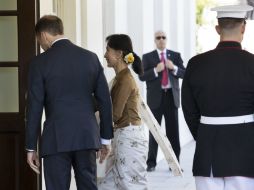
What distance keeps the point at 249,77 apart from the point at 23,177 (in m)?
2.74

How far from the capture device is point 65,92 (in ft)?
18.0

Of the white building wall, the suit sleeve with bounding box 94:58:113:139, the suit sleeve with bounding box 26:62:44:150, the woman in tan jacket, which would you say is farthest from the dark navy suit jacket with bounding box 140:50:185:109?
the suit sleeve with bounding box 26:62:44:150

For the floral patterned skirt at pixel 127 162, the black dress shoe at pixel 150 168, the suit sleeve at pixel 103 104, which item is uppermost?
the suit sleeve at pixel 103 104

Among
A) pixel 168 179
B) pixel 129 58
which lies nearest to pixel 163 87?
pixel 168 179

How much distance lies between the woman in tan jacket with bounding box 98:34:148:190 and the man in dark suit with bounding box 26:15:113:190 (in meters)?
0.96

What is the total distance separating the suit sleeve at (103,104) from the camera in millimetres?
5684

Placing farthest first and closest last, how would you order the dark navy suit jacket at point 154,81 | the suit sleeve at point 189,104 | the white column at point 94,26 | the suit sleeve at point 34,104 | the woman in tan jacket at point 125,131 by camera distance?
the dark navy suit jacket at point 154,81
the white column at point 94,26
the woman in tan jacket at point 125,131
the suit sleeve at point 34,104
the suit sleeve at point 189,104

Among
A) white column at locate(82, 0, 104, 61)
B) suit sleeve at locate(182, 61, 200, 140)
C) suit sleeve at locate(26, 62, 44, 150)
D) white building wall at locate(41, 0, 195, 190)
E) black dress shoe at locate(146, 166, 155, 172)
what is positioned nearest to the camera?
suit sleeve at locate(182, 61, 200, 140)

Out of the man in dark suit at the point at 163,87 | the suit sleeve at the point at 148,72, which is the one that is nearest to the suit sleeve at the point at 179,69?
the man in dark suit at the point at 163,87

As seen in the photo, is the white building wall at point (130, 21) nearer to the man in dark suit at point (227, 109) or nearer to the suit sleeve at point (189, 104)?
the suit sleeve at point (189, 104)

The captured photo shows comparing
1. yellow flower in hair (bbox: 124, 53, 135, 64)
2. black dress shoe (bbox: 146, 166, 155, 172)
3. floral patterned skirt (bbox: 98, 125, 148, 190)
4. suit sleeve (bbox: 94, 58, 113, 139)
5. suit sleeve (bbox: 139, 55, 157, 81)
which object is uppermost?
yellow flower in hair (bbox: 124, 53, 135, 64)

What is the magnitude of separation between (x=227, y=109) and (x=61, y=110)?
1.27m

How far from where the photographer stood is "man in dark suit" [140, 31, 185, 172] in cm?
1065

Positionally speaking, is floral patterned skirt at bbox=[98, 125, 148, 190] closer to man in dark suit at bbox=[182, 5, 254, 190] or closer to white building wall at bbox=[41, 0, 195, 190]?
white building wall at bbox=[41, 0, 195, 190]
